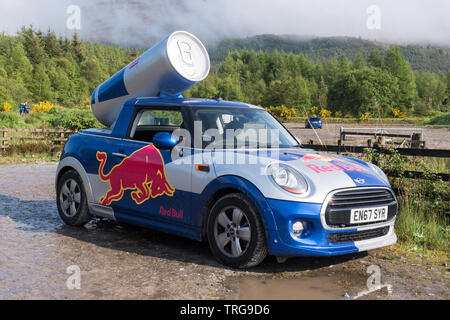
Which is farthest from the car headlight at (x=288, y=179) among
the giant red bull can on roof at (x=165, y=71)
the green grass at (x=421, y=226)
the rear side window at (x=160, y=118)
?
the giant red bull can on roof at (x=165, y=71)

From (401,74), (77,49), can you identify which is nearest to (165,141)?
(401,74)

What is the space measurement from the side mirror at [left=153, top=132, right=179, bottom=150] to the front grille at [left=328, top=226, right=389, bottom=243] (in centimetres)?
198

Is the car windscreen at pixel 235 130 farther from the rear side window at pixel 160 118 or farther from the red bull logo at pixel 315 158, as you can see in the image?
the red bull logo at pixel 315 158

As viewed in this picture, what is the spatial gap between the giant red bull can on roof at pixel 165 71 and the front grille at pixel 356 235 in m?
3.37

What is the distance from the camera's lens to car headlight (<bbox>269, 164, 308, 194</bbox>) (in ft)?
15.3

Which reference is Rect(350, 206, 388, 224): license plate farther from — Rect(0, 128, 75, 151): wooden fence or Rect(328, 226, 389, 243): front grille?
Rect(0, 128, 75, 151): wooden fence

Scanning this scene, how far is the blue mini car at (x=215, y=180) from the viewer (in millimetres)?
4656

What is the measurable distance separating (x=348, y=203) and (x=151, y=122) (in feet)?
10.1

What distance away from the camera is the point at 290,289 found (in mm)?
4441

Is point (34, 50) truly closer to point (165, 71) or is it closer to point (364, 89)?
point (364, 89)

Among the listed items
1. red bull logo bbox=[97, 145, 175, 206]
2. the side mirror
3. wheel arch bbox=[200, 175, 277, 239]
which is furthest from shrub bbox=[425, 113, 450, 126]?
wheel arch bbox=[200, 175, 277, 239]

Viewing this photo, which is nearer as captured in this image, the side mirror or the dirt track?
the dirt track

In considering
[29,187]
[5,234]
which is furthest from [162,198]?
[29,187]

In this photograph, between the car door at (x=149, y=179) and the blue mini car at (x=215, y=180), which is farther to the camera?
the car door at (x=149, y=179)
